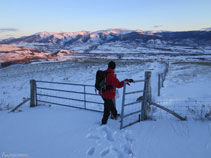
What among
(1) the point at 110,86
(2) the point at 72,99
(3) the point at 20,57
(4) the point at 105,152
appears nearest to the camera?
(4) the point at 105,152

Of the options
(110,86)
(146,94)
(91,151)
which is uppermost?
(110,86)

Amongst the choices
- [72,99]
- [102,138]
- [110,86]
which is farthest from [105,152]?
[72,99]

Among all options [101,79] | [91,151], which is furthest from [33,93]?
[91,151]

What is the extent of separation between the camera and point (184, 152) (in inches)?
142

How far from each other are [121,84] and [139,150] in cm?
165

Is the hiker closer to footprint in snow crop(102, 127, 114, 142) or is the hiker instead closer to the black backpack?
the black backpack

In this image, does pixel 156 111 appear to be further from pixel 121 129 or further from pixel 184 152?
pixel 184 152

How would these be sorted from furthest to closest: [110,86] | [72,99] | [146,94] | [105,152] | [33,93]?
[33,93]
[72,99]
[146,94]
[110,86]
[105,152]

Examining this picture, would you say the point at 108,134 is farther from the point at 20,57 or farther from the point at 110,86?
the point at 20,57

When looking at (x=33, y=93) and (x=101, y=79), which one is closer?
(x=101, y=79)

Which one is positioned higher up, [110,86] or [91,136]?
[110,86]

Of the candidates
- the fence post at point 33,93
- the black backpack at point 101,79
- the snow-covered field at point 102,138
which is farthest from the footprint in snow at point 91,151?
the fence post at point 33,93

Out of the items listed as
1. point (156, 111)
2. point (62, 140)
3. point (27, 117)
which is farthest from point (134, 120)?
point (27, 117)

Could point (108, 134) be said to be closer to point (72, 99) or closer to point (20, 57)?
point (72, 99)
